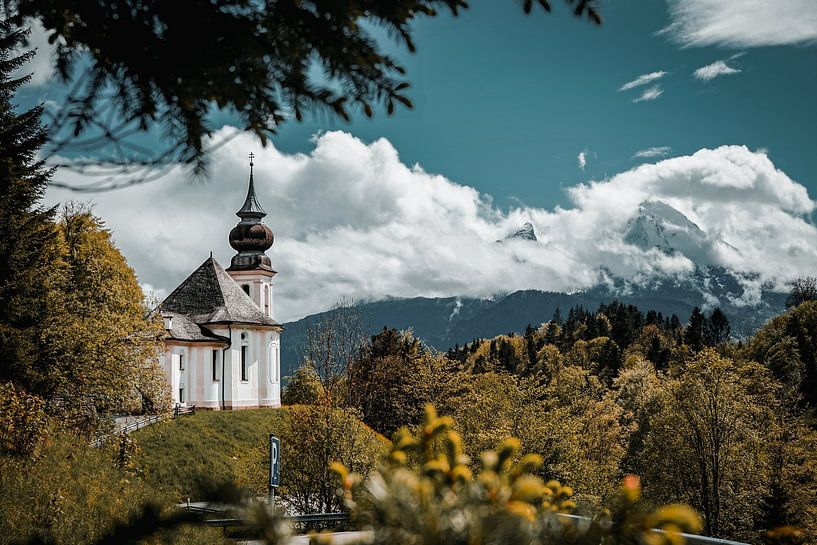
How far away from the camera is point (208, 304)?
56094mm

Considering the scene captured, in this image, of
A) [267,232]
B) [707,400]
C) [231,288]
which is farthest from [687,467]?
[267,232]

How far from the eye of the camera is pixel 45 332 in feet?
77.5

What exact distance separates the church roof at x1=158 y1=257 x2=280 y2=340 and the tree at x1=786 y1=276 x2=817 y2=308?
97.3 m

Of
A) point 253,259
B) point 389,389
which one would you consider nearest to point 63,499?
point 389,389

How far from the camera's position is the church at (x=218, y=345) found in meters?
51.8

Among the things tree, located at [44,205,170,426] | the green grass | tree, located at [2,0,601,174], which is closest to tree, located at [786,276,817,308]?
the green grass

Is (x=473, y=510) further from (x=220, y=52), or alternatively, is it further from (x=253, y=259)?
(x=253, y=259)

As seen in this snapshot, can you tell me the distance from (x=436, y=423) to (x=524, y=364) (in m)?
130

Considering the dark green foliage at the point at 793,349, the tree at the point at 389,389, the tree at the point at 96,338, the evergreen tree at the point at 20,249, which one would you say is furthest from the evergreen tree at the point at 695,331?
the evergreen tree at the point at 20,249

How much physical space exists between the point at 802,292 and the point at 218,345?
357ft

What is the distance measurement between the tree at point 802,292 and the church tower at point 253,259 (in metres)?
92.7

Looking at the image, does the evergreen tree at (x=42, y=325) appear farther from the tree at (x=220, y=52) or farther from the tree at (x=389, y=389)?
the tree at (x=389, y=389)

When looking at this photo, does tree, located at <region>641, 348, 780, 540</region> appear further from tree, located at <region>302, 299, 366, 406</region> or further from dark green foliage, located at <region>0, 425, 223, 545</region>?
dark green foliage, located at <region>0, 425, 223, 545</region>

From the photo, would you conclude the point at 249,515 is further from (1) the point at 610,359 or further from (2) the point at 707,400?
(1) the point at 610,359
